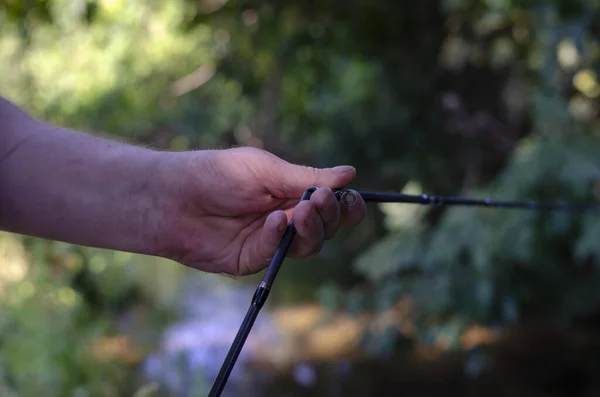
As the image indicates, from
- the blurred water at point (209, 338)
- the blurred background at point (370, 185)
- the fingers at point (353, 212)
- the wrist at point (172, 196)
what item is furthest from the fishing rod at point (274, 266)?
the blurred water at point (209, 338)

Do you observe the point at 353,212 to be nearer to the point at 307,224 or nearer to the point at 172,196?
the point at 307,224

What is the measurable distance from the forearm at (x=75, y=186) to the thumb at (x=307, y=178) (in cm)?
22

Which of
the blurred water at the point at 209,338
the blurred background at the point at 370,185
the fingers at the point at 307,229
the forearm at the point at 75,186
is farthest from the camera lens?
the blurred water at the point at 209,338

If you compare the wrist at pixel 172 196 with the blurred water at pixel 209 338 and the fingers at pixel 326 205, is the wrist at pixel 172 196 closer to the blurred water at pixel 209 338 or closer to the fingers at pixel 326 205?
the fingers at pixel 326 205

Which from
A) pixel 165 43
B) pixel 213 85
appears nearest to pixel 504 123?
pixel 213 85

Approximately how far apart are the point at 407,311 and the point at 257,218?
7.41 feet

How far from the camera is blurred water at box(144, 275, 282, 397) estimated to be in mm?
3559

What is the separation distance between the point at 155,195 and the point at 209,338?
3.77 m

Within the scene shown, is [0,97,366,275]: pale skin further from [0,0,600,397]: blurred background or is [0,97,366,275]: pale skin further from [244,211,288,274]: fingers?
[0,0,600,397]: blurred background

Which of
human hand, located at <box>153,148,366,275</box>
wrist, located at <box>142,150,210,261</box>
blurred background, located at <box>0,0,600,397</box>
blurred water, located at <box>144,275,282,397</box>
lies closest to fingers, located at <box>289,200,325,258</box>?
human hand, located at <box>153,148,366,275</box>

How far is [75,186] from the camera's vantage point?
115 cm

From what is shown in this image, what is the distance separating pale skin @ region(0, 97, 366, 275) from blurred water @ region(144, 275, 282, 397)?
192 centimetres

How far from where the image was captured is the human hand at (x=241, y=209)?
41.5 inches

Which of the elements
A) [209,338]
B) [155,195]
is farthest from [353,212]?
[209,338]
